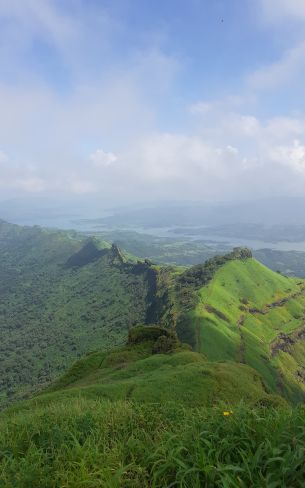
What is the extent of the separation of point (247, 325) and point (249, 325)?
3.63ft

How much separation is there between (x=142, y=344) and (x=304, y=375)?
290 feet

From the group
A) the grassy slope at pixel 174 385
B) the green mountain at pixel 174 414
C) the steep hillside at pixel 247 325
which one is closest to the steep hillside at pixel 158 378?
the grassy slope at pixel 174 385

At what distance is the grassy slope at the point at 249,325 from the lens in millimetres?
123812

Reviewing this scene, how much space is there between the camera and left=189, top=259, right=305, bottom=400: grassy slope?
124 meters

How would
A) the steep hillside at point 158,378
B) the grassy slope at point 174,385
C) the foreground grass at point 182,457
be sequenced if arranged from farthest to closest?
the steep hillside at point 158,378
the grassy slope at point 174,385
the foreground grass at point 182,457

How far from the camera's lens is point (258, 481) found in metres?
7.17

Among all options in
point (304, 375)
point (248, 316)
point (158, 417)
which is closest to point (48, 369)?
point (248, 316)

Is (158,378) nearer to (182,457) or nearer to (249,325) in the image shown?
(182,457)

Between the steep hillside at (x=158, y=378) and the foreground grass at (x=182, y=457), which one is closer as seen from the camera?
the foreground grass at (x=182, y=457)

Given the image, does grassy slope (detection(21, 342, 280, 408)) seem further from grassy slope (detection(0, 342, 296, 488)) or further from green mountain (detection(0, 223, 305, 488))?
grassy slope (detection(0, 342, 296, 488))

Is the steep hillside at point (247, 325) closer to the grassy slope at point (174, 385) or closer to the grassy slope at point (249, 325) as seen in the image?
the grassy slope at point (249, 325)

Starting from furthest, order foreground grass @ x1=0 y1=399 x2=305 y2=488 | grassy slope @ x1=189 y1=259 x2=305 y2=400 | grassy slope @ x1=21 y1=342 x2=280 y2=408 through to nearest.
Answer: grassy slope @ x1=189 y1=259 x2=305 y2=400
grassy slope @ x1=21 y1=342 x2=280 y2=408
foreground grass @ x1=0 y1=399 x2=305 y2=488

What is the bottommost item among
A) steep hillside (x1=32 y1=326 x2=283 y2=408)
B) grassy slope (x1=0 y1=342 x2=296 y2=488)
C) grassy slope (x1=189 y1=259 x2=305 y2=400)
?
grassy slope (x1=189 y1=259 x2=305 y2=400)

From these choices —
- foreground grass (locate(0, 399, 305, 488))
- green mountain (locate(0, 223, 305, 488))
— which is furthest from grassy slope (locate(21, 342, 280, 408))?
foreground grass (locate(0, 399, 305, 488))
